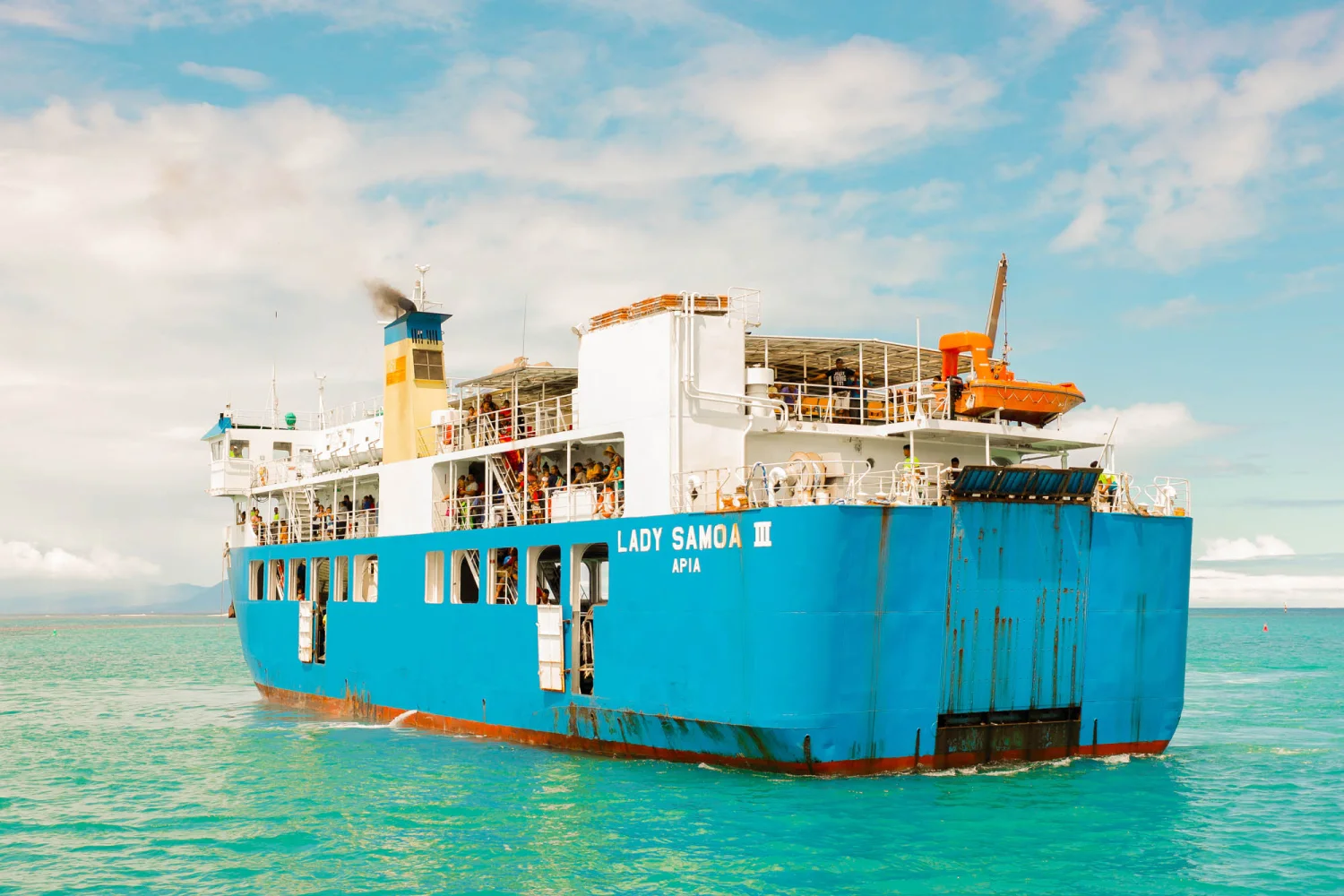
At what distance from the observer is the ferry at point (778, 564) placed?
1784 cm

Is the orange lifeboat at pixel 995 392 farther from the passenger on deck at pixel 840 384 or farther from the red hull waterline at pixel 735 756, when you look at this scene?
the red hull waterline at pixel 735 756

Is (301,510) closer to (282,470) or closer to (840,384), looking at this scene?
(282,470)

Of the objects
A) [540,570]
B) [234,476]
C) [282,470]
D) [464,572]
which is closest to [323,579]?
[282,470]

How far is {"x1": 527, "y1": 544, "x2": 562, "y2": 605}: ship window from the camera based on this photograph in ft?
74.9

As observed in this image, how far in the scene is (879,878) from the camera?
14.0 metres

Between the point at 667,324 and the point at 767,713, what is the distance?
652cm

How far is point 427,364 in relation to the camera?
2947cm

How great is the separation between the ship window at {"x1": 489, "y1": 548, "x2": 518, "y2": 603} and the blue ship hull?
4.18 ft

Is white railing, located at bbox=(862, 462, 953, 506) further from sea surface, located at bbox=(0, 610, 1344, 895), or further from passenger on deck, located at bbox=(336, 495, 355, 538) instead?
passenger on deck, located at bbox=(336, 495, 355, 538)

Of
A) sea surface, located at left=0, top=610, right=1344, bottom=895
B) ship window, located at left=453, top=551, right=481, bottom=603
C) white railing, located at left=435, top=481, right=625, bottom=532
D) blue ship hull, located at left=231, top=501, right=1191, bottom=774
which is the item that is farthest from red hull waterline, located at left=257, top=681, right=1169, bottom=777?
white railing, located at left=435, top=481, right=625, bottom=532

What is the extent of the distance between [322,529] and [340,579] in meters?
2.20

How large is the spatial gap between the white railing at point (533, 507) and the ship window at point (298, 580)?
789 cm

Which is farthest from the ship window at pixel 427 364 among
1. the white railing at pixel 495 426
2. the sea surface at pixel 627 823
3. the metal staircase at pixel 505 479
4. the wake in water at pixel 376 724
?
the sea surface at pixel 627 823

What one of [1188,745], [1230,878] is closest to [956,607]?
[1230,878]
